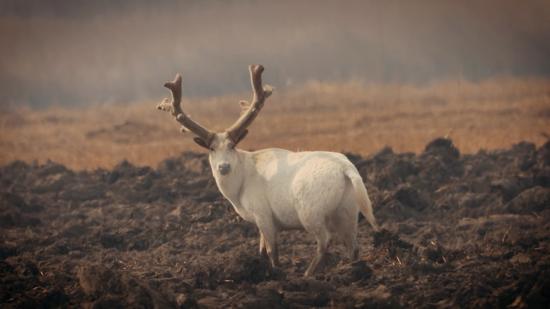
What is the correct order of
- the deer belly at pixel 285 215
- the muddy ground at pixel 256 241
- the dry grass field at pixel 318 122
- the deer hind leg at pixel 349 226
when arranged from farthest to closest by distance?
the dry grass field at pixel 318 122 → the deer belly at pixel 285 215 → the deer hind leg at pixel 349 226 → the muddy ground at pixel 256 241

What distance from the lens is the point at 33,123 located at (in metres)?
30.2

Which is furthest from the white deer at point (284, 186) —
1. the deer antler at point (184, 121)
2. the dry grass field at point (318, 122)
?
the dry grass field at point (318, 122)

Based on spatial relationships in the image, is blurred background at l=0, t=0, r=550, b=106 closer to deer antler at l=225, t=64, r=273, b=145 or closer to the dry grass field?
the dry grass field

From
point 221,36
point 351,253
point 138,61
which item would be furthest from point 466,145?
point 351,253

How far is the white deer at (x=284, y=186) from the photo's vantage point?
39.2 ft

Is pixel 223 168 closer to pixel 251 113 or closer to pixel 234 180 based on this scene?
pixel 234 180

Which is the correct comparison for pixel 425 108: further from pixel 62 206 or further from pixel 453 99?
pixel 62 206

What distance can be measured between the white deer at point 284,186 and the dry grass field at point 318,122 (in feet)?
40.1

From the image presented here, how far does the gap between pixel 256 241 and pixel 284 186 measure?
2.70 metres

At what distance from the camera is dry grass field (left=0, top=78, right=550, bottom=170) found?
2623 centimetres

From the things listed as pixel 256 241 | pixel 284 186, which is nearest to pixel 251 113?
pixel 284 186

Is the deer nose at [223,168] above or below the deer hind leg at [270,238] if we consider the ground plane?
above

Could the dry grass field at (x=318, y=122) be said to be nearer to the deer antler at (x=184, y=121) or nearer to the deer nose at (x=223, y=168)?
the deer antler at (x=184, y=121)

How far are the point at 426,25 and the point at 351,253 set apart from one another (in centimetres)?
1884
